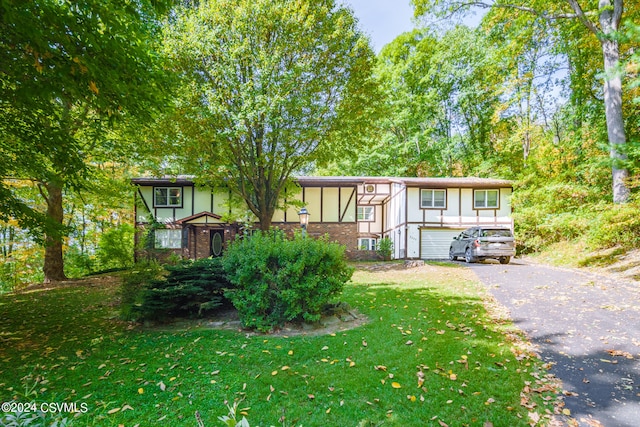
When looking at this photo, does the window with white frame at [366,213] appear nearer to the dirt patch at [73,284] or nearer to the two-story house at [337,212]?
the two-story house at [337,212]

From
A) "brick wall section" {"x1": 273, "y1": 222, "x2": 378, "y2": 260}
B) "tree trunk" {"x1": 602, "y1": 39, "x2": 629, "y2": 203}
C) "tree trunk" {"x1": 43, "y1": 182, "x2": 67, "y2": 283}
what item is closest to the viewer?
"tree trunk" {"x1": 602, "y1": 39, "x2": 629, "y2": 203}

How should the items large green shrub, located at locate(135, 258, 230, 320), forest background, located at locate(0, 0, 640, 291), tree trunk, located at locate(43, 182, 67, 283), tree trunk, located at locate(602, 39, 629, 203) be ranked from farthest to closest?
tree trunk, located at locate(43, 182, 67, 283) < tree trunk, located at locate(602, 39, 629, 203) < large green shrub, located at locate(135, 258, 230, 320) < forest background, located at locate(0, 0, 640, 291)

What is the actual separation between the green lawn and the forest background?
2.87 meters

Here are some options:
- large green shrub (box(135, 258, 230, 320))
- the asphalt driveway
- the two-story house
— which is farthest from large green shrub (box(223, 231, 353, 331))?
the two-story house

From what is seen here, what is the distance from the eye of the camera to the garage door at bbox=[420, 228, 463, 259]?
1955 centimetres

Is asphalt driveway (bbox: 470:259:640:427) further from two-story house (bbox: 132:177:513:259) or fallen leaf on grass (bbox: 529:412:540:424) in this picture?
two-story house (bbox: 132:177:513:259)

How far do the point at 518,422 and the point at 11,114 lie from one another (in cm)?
909

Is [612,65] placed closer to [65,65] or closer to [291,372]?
[291,372]

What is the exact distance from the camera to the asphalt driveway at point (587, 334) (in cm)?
338

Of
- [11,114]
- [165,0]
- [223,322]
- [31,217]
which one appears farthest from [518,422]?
[11,114]

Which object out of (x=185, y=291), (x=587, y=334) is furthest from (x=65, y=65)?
(x=587, y=334)

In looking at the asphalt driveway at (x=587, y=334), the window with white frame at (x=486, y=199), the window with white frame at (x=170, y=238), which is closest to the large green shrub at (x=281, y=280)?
the asphalt driveway at (x=587, y=334)

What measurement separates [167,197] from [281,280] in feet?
52.1

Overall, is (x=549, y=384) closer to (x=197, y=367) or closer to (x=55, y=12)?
(x=197, y=367)
